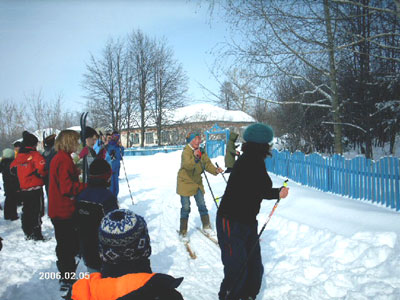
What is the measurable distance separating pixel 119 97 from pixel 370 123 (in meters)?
25.4

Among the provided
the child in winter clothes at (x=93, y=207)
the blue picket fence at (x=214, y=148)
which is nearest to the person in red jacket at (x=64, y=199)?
the child in winter clothes at (x=93, y=207)

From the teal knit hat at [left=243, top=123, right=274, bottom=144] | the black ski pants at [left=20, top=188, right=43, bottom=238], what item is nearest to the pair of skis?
the teal knit hat at [left=243, top=123, right=274, bottom=144]

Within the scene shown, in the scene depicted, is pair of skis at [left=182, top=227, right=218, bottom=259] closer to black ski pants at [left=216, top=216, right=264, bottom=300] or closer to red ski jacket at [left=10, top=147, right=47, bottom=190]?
black ski pants at [left=216, top=216, right=264, bottom=300]

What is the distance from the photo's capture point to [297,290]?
10.8 ft

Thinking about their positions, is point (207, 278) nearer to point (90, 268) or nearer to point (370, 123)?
point (90, 268)

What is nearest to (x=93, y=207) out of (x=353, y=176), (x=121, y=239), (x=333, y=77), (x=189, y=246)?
(x=121, y=239)

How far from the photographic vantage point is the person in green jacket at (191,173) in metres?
4.85

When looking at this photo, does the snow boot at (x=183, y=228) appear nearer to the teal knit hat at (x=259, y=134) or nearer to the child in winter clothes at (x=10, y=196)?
the teal knit hat at (x=259, y=134)

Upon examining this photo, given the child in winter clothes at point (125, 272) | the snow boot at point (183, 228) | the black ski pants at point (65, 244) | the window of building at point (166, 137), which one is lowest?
the snow boot at point (183, 228)

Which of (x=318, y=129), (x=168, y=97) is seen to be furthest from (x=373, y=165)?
(x=168, y=97)

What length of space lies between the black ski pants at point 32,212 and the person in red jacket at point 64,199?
1.89 m

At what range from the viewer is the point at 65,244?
3.33m

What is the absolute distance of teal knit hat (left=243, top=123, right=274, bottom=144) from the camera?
2.61 meters

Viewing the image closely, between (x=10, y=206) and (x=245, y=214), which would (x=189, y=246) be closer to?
(x=245, y=214)
